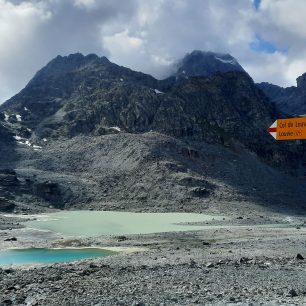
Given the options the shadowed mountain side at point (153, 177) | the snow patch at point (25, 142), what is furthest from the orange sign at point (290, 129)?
the snow patch at point (25, 142)

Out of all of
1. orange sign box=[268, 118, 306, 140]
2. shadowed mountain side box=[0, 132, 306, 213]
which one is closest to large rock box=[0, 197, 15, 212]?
shadowed mountain side box=[0, 132, 306, 213]

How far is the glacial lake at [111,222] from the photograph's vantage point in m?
61.1

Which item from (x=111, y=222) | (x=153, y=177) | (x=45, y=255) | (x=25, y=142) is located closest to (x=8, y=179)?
(x=153, y=177)

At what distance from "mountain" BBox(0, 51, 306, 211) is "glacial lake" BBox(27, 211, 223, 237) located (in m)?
8.08

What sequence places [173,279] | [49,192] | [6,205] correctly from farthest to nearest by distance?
[49,192]
[6,205]
[173,279]

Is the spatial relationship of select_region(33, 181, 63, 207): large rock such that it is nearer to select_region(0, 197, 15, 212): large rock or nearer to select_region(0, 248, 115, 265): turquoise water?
select_region(0, 197, 15, 212): large rock

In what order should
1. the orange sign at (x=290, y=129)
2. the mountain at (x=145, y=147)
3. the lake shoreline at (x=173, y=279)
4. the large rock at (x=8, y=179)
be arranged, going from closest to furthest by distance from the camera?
the orange sign at (x=290, y=129) < the lake shoreline at (x=173, y=279) < the large rock at (x=8, y=179) < the mountain at (x=145, y=147)

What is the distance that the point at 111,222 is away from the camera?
7169 cm

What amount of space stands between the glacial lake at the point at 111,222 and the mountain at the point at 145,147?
8.08 m

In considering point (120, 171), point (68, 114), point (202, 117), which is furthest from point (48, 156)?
point (202, 117)

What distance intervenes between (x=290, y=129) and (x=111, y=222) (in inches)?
2434

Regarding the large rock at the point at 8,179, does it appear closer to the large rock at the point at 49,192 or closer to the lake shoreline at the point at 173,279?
the large rock at the point at 49,192

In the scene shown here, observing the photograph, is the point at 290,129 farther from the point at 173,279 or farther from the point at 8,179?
the point at 8,179

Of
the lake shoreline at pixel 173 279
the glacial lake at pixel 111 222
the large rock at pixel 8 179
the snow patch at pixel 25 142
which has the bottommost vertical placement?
the lake shoreline at pixel 173 279
